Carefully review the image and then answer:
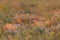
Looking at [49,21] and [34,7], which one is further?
[34,7]

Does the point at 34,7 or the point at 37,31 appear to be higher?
the point at 37,31

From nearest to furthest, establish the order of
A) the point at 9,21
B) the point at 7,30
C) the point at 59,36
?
the point at 59,36
the point at 7,30
the point at 9,21

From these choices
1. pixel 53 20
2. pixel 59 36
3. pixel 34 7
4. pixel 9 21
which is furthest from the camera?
pixel 34 7

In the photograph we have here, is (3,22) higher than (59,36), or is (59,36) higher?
(59,36)

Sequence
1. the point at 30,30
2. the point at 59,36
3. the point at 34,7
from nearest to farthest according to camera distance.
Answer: the point at 59,36
the point at 30,30
the point at 34,7

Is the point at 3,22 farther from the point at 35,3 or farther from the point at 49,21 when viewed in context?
the point at 35,3

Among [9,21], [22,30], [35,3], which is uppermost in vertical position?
[22,30]

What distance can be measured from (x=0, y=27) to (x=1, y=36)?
0.66 m

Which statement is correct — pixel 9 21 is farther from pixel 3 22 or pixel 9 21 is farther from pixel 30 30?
pixel 30 30

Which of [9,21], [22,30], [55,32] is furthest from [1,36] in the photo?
[9,21]

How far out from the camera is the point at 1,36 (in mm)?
6461

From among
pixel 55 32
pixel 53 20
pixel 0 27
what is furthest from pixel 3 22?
pixel 55 32

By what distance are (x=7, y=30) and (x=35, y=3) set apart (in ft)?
27.0

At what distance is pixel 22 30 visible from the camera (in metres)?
6.63
